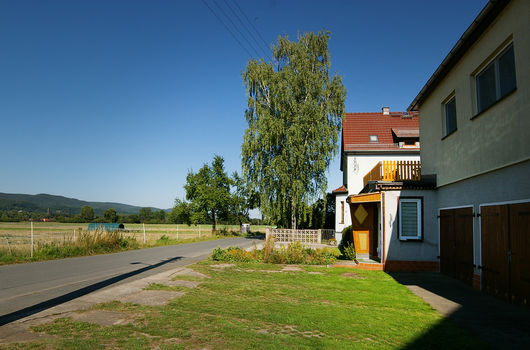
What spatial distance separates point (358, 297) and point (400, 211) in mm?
6032

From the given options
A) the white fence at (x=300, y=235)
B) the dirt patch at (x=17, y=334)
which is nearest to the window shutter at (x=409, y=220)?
the dirt patch at (x=17, y=334)

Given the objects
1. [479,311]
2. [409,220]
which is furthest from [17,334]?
[409,220]

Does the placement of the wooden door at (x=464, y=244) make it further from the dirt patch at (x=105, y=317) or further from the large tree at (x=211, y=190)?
the large tree at (x=211, y=190)

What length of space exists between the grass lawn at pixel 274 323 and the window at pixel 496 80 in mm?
5559

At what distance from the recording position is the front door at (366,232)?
50.6 feet

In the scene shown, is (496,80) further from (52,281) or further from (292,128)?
(292,128)

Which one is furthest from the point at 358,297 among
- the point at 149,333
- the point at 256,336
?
the point at 149,333

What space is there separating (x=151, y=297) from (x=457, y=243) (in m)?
9.27

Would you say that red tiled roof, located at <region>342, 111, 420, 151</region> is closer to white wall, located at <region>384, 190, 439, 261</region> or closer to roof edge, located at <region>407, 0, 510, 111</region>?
roof edge, located at <region>407, 0, 510, 111</region>

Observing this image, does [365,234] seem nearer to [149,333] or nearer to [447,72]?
[447,72]

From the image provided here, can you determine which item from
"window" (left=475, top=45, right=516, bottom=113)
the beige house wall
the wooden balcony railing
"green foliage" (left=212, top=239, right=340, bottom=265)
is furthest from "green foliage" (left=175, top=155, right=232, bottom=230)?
"window" (left=475, top=45, right=516, bottom=113)

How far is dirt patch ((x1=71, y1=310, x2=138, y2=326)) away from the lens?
5527 millimetres

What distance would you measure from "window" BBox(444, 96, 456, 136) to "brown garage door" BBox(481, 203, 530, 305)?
404 centimetres

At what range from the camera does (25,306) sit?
6.83 metres
